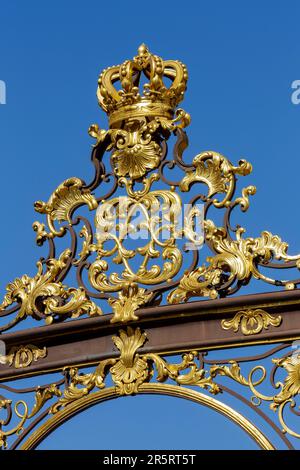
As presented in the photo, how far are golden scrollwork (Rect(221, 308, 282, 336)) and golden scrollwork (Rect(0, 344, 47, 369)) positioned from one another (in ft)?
2.72

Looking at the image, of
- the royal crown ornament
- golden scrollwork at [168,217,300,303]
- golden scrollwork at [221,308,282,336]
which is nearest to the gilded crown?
the royal crown ornament

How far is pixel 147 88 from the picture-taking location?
7086 mm

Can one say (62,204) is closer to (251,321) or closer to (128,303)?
(128,303)

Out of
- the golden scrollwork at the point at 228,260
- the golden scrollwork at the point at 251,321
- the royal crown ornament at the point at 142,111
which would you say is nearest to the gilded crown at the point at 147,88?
the royal crown ornament at the point at 142,111

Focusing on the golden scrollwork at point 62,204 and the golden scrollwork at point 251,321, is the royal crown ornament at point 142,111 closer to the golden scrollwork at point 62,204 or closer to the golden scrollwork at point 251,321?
the golden scrollwork at point 62,204

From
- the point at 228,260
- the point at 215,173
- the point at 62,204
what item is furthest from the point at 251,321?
the point at 62,204

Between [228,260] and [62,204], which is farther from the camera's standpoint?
[62,204]

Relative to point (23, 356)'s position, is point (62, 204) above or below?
above

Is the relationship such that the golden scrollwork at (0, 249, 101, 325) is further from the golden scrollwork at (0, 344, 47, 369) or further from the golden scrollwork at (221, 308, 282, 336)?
the golden scrollwork at (221, 308, 282, 336)

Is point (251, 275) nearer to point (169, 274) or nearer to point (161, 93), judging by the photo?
point (169, 274)

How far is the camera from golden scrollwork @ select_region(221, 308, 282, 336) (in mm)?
6684

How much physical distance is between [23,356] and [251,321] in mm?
1020

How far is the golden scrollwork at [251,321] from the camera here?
668 cm

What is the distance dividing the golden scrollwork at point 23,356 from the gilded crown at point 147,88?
1.01 meters
